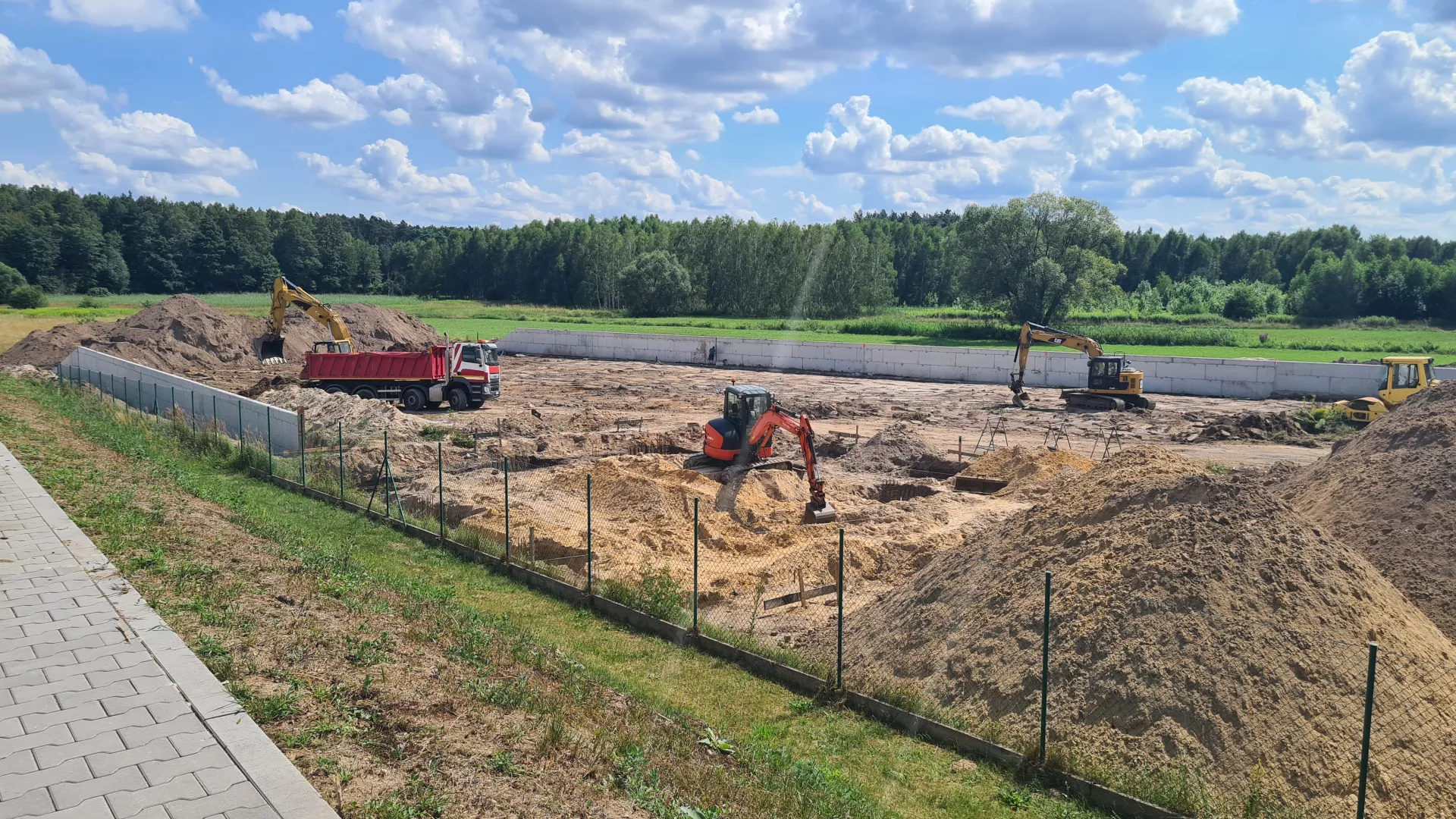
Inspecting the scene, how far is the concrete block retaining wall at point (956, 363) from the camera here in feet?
137

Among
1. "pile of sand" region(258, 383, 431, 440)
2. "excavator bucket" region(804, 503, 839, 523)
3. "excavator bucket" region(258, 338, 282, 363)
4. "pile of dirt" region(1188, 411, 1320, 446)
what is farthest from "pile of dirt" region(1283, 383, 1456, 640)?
"excavator bucket" region(258, 338, 282, 363)

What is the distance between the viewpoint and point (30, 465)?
17625 millimetres

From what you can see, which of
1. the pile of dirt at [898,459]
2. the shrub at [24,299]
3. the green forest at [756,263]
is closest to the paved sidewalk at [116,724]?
the pile of dirt at [898,459]

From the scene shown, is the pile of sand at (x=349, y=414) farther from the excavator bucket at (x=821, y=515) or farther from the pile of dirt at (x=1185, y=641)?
the pile of dirt at (x=1185, y=641)

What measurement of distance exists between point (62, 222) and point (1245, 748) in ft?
434

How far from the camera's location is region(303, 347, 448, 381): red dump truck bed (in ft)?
117

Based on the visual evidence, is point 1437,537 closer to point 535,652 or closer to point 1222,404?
point 535,652

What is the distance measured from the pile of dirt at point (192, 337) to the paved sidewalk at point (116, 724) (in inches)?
1536

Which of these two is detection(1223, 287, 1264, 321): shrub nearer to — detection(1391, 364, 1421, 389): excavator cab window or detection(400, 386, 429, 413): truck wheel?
detection(1391, 364, 1421, 389): excavator cab window

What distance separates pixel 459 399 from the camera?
119 feet

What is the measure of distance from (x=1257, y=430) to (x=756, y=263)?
8340 centimetres

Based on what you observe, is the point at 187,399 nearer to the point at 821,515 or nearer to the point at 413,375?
the point at 413,375

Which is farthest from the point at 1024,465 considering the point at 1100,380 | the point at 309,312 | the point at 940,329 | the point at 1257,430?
the point at 940,329

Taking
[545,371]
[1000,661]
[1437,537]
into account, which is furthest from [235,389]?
[1437,537]
